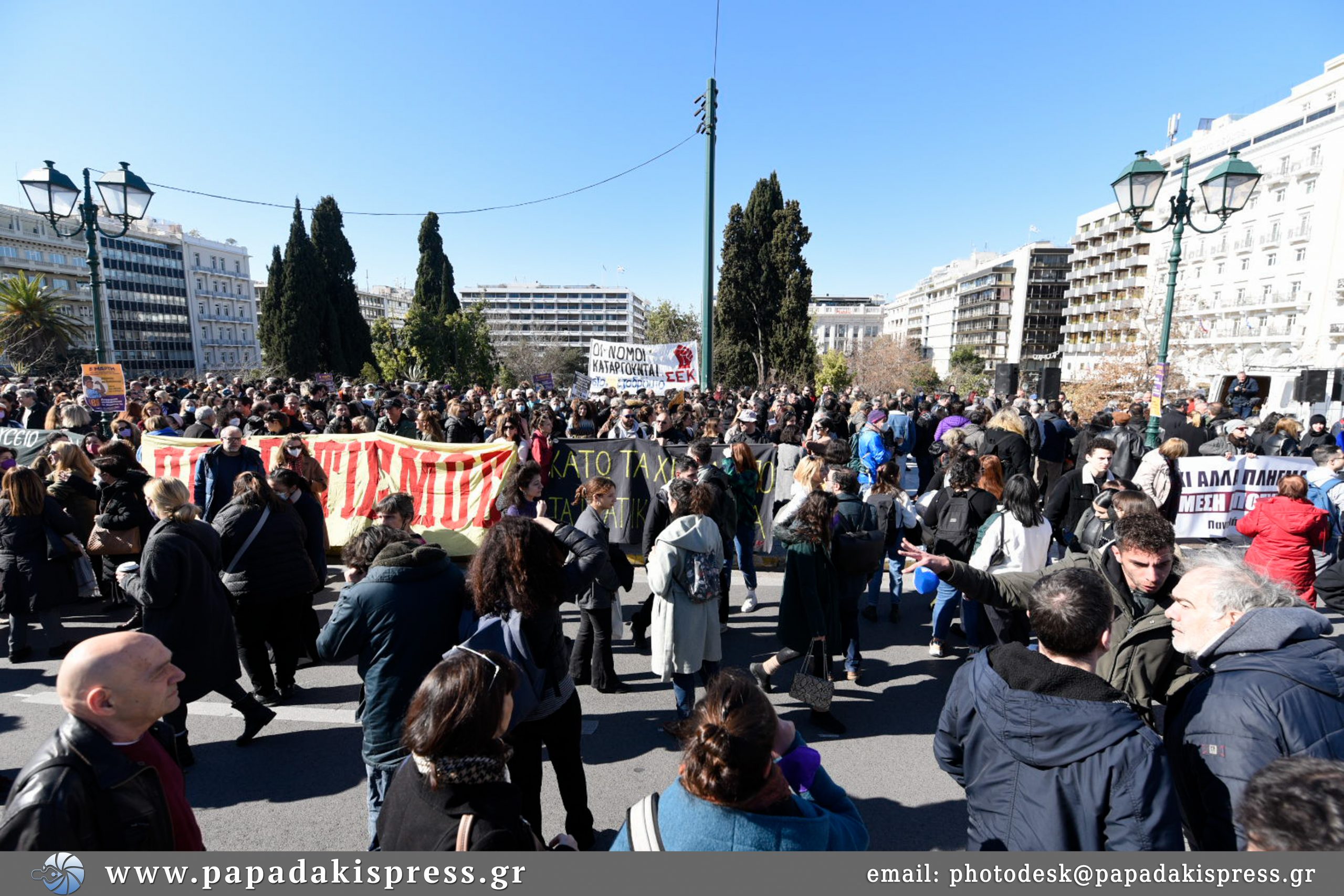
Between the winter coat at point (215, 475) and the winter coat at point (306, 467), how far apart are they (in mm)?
306

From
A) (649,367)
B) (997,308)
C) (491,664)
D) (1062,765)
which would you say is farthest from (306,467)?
(997,308)

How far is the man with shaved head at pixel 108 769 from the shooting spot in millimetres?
1616

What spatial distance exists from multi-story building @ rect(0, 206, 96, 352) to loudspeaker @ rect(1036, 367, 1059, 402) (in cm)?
7388

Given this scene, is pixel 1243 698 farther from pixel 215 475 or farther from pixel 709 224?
pixel 709 224

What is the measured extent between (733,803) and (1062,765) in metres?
0.98

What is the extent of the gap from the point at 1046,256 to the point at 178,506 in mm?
105986

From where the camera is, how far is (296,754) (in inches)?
157

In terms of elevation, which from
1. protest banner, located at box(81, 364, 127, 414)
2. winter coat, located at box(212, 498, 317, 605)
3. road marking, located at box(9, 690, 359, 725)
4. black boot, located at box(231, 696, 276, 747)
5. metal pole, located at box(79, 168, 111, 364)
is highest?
metal pole, located at box(79, 168, 111, 364)

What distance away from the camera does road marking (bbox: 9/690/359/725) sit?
4395 mm

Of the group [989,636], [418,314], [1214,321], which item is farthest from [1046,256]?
[989,636]

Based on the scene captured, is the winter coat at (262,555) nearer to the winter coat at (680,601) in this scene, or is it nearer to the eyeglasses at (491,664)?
the winter coat at (680,601)

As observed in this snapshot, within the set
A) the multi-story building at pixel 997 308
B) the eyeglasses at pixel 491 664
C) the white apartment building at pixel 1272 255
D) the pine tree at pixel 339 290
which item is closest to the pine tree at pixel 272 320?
the pine tree at pixel 339 290

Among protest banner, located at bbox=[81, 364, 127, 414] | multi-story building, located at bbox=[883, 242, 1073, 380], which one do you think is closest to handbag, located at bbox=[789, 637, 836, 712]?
protest banner, located at bbox=[81, 364, 127, 414]

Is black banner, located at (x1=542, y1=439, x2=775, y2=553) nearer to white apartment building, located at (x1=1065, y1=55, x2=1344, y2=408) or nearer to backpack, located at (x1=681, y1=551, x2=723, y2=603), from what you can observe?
backpack, located at (x1=681, y1=551, x2=723, y2=603)
